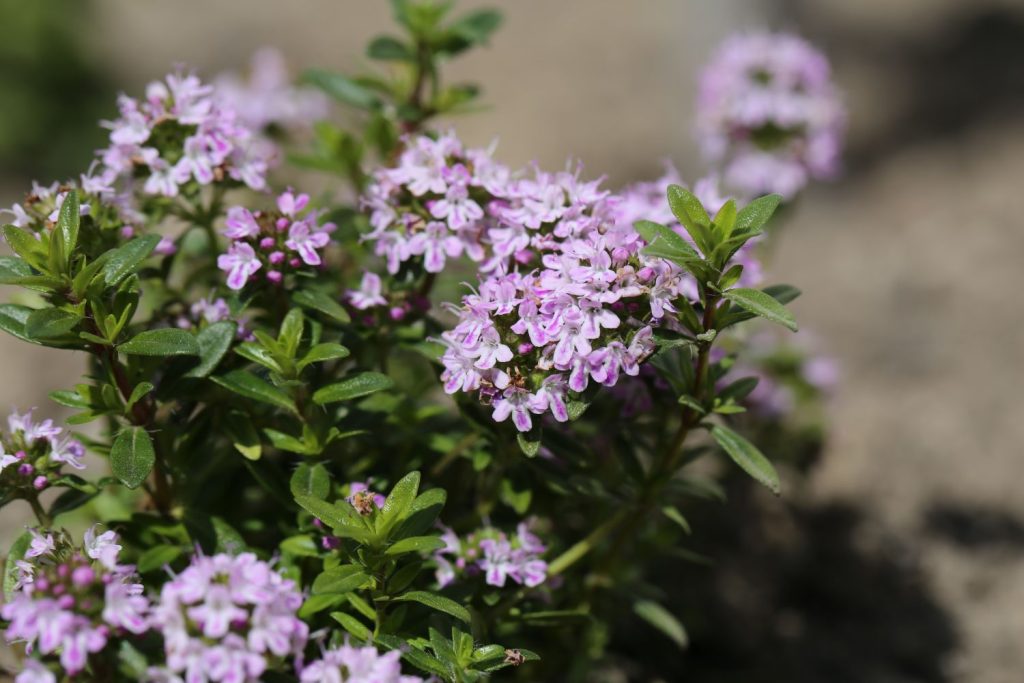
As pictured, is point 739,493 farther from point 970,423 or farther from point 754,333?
point 970,423

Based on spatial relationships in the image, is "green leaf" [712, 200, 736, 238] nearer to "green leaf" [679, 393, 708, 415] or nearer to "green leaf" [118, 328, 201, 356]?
"green leaf" [679, 393, 708, 415]

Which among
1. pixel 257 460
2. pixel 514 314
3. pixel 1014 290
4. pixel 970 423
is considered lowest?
pixel 257 460

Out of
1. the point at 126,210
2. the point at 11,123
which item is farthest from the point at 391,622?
the point at 11,123

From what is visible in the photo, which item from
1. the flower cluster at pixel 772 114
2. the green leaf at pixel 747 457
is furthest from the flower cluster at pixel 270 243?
the flower cluster at pixel 772 114

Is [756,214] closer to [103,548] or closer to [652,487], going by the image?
[652,487]

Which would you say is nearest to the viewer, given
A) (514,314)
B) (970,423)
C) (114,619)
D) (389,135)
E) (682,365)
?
(114,619)

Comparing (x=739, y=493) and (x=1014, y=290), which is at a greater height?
(x=1014, y=290)

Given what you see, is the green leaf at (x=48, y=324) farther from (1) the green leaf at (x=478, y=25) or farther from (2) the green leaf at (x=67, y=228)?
(1) the green leaf at (x=478, y=25)

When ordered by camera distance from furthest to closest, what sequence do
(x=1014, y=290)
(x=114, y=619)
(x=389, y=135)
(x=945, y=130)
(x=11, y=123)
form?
(x=11, y=123) < (x=945, y=130) < (x=1014, y=290) < (x=389, y=135) < (x=114, y=619)
